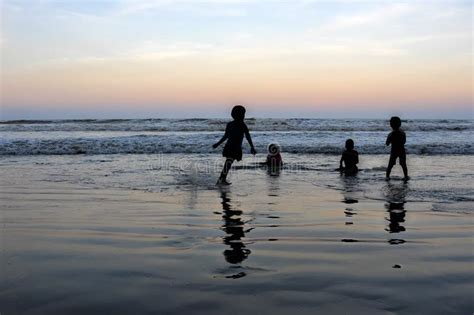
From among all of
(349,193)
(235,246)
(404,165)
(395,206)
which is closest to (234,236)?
(235,246)

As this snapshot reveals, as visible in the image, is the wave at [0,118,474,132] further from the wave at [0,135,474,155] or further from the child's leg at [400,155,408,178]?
the child's leg at [400,155,408,178]

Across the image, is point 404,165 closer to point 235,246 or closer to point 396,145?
point 396,145

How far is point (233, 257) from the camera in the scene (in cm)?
407

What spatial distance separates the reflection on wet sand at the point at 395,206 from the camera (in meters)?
5.29

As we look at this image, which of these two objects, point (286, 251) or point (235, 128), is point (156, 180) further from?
point (286, 251)

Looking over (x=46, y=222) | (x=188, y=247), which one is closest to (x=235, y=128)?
(x=46, y=222)

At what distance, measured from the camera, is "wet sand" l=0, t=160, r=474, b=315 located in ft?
9.98

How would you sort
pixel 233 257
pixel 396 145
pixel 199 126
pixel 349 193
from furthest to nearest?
pixel 199 126, pixel 396 145, pixel 349 193, pixel 233 257

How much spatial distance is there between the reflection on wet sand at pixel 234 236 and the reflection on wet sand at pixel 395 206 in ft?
5.16

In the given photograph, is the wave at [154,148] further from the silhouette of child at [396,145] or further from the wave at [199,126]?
the wave at [199,126]

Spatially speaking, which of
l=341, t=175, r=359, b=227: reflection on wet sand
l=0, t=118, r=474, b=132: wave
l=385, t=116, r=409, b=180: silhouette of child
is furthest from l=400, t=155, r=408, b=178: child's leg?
l=0, t=118, r=474, b=132: wave

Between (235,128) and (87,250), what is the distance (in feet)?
20.2

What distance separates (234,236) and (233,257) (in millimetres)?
849

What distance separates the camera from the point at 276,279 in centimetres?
347
